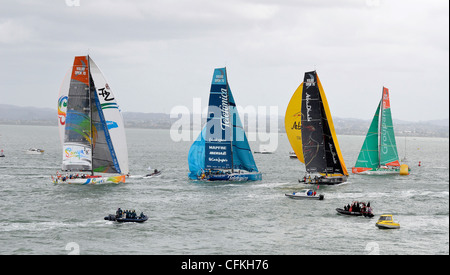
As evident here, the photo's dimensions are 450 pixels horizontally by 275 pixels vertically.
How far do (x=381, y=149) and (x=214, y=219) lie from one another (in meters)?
51.4

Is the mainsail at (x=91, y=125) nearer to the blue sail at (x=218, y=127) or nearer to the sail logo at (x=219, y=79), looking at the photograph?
the blue sail at (x=218, y=127)

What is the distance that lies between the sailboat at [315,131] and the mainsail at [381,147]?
59.9ft

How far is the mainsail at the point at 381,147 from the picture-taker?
319ft

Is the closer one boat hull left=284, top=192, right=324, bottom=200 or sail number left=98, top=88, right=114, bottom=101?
boat hull left=284, top=192, right=324, bottom=200

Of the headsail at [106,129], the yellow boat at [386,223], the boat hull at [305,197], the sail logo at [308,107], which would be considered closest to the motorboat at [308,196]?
the boat hull at [305,197]

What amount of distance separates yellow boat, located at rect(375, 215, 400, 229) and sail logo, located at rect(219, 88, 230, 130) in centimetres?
3345

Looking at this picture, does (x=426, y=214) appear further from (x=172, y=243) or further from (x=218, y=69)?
(x=218, y=69)

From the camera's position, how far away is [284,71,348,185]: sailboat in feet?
256

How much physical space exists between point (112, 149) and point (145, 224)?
2702cm

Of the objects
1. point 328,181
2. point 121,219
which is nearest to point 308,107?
point 328,181

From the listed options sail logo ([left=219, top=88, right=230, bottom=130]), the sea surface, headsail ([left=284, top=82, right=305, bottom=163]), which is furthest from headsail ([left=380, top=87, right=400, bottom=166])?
sail logo ([left=219, top=88, right=230, bottom=130])

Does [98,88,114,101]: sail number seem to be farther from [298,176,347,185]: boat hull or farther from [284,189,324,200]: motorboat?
[298,176,347,185]: boat hull

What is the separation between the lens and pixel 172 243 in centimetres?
4603
